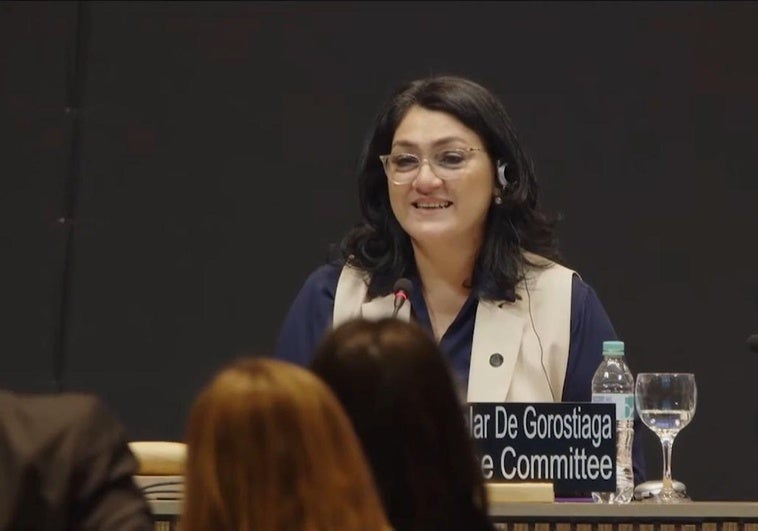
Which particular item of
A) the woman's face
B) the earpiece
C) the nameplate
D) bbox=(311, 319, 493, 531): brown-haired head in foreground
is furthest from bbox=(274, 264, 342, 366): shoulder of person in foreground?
bbox=(311, 319, 493, 531): brown-haired head in foreground

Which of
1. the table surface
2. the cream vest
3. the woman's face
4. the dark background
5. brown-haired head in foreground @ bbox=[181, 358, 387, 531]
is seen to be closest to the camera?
brown-haired head in foreground @ bbox=[181, 358, 387, 531]

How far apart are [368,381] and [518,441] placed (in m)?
1.15

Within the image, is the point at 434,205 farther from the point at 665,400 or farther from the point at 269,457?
the point at 269,457

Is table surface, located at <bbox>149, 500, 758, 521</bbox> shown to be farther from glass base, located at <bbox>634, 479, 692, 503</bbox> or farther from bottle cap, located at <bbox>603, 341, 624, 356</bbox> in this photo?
bottle cap, located at <bbox>603, 341, 624, 356</bbox>

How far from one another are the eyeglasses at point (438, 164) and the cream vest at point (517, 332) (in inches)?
9.2

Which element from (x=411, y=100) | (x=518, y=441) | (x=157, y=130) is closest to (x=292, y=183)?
(x=157, y=130)

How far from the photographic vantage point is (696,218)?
4.80 m

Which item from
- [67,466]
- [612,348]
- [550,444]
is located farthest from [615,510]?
[67,466]

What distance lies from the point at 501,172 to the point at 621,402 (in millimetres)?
712

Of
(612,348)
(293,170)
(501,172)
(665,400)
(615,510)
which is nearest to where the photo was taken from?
(615,510)

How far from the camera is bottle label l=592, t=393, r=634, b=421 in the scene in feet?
10.7

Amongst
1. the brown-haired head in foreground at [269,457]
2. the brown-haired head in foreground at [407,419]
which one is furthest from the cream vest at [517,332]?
the brown-haired head in foreground at [269,457]

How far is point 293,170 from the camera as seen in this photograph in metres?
4.85

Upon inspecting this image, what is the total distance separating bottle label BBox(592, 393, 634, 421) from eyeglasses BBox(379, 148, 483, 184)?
659mm
